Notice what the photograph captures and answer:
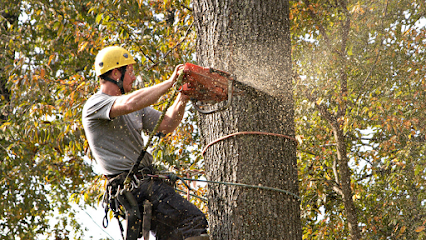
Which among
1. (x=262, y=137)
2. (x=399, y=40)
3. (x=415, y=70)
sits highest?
(x=399, y=40)

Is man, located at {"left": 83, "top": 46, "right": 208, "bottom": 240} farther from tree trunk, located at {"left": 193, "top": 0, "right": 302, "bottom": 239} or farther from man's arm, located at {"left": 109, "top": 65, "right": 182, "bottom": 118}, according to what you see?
tree trunk, located at {"left": 193, "top": 0, "right": 302, "bottom": 239}

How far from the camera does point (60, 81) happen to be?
630 cm

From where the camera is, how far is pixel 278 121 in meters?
2.37

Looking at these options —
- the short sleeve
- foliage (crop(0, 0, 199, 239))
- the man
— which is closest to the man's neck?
the man

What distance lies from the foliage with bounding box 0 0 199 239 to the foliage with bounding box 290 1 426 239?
1.91m

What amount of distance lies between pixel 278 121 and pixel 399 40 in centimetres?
460

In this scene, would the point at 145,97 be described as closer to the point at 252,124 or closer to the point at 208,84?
the point at 208,84

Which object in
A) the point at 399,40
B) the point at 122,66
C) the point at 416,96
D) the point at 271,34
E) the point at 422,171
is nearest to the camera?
the point at 271,34

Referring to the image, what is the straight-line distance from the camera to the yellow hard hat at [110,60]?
2.66 metres

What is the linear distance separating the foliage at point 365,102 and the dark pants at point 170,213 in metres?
3.70

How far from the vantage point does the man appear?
2275 mm

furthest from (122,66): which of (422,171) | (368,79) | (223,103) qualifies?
(368,79)

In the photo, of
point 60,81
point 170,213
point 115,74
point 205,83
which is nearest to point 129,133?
point 115,74

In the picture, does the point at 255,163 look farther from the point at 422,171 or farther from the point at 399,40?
the point at 399,40
